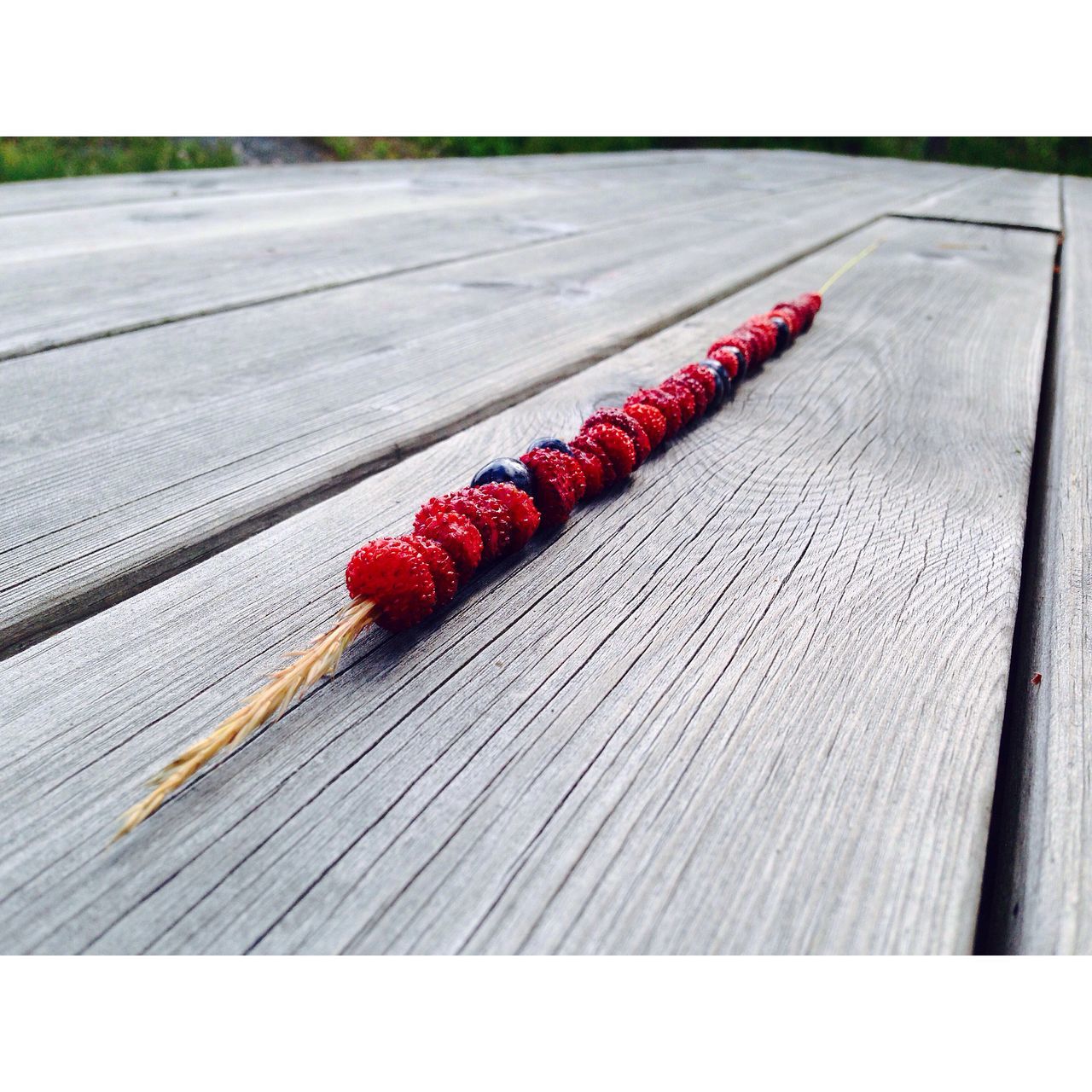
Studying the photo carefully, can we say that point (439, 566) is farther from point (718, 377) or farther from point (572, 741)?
point (718, 377)

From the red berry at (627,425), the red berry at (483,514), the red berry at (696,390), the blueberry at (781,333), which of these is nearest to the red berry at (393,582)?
the red berry at (483,514)

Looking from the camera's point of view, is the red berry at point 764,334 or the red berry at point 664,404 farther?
the red berry at point 764,334

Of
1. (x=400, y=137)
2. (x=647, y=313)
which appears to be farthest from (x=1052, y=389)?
(x=400, y=137)

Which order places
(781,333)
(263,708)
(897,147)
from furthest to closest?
(897,147), (781,333), (263,708)

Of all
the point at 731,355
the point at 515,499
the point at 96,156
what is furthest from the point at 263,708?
the point at 96,156

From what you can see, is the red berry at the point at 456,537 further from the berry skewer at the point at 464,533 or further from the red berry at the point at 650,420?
the red berry at the point at 650,420

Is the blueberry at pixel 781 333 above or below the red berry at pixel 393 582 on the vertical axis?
above

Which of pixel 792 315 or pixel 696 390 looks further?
pixel 792 315
